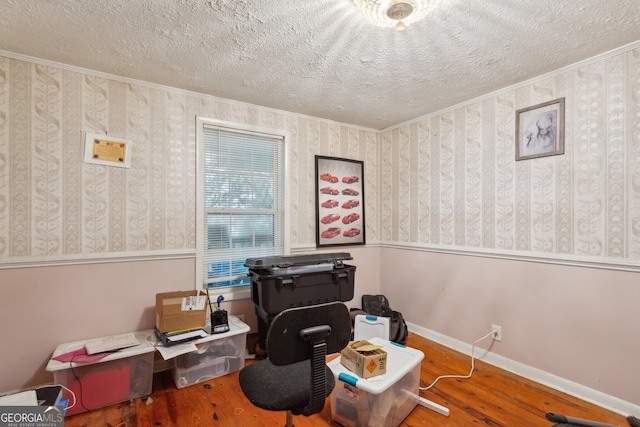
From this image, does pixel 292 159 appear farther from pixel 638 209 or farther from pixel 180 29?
pixel 638 209

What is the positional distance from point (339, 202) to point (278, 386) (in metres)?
2.27

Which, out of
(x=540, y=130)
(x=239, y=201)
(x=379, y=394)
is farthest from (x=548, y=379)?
(x=239, y=201)

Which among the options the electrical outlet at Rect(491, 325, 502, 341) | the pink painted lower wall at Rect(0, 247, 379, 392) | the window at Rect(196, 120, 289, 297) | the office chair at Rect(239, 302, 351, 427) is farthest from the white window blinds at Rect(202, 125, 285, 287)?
the electrical outlet at Rect(491, 325, 502, 341)

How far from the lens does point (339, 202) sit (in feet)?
11.1

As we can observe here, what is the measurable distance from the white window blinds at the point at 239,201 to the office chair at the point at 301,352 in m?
1.53

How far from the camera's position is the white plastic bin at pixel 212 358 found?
2.20 m

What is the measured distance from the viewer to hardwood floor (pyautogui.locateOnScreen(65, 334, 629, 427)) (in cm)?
183

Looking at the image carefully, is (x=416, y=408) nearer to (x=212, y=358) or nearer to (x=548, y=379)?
(x=548, y=379)

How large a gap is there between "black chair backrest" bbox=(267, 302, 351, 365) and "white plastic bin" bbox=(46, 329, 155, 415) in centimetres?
133

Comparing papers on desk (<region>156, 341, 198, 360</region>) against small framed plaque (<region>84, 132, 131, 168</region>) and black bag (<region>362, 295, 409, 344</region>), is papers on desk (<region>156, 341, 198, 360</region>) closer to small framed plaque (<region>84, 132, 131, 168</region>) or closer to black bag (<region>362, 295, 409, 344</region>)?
small framed plaque (<region>84, 132, 131, 168</region>)

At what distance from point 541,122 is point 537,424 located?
1989 millimetres

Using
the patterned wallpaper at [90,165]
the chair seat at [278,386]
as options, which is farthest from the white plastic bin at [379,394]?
the patterned wallpaper at [90,165]

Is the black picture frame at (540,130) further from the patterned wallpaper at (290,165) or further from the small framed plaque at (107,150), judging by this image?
the small framed plaque at (107,150)

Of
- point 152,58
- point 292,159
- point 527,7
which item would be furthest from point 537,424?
point 152,58
